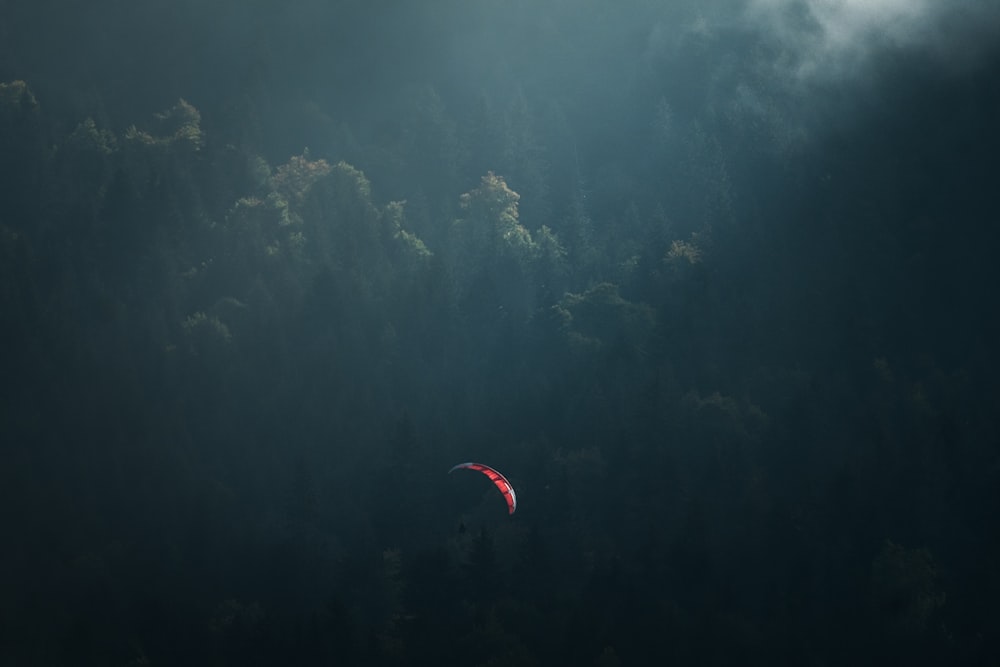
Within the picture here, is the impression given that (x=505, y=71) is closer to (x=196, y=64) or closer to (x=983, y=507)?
(x=196, y=64)

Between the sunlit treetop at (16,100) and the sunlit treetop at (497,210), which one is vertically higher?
the sunlit treetop at (16,100)

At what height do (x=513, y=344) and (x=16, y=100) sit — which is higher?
(x=16, y=100)

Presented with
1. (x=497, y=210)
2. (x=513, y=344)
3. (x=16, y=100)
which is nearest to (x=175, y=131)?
(x=16, y=100)

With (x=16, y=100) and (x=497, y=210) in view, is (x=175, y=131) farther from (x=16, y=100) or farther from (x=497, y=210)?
(x=497, y=210)

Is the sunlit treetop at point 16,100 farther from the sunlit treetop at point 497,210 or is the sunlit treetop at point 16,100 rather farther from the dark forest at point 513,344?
the sunlit treetop at point 497,210

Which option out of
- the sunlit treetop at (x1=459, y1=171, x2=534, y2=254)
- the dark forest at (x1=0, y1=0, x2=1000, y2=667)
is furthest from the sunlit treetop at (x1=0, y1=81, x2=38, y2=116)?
the sunlit treetop at (x1=459, y1=171, x2=534, y2=254)

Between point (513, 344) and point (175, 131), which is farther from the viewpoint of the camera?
point (175, 131)

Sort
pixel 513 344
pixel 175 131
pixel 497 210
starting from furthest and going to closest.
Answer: pixel 175 131
pixel 497 210
pixel 513 344

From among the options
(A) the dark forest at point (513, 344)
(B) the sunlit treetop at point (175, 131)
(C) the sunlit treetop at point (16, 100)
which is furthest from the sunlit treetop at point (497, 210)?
(C) the sunlit treetop at point (16, 100)
